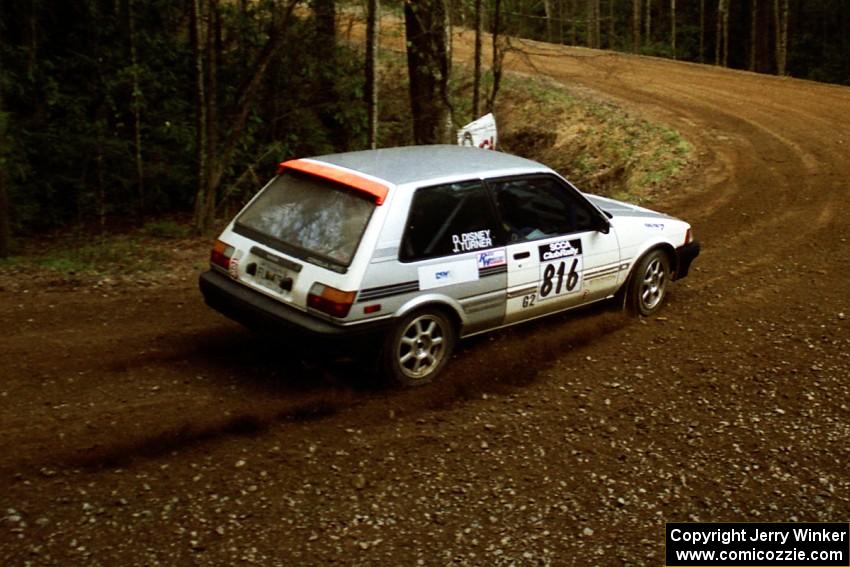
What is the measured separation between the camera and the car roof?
676 centimetres

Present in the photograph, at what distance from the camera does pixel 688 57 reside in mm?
39562

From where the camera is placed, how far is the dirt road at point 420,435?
4.89 metres

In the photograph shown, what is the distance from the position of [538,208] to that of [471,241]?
2.79ft

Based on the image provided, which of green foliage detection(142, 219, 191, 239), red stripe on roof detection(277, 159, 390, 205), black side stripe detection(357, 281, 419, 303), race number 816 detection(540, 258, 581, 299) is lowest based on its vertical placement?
green foliage detection(142, 219, 191, 239)

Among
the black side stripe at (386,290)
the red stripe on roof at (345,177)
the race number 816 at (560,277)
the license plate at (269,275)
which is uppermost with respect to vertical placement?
the red stripe on roof at (345,177)

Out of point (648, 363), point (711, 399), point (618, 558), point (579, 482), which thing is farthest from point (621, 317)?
point (618, 558)

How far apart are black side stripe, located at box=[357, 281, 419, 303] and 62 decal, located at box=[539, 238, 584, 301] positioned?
1379 mm

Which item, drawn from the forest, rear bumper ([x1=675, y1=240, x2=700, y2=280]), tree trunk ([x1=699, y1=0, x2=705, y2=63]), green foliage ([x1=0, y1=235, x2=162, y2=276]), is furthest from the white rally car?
tree trunk ([x1=699, y1=0, x2=705, y2=63])

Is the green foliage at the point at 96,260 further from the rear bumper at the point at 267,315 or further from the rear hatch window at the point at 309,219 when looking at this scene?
the rear hatch window at the point at 309,219

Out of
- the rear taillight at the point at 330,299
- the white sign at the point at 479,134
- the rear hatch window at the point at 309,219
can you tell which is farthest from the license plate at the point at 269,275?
the white sign at the point at 479,134

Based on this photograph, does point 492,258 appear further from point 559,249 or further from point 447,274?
point 559,249

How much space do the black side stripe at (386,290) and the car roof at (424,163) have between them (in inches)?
30.4

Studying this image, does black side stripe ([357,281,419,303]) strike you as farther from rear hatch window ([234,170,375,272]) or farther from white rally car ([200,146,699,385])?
rear hatch window ([234,170,375,272])

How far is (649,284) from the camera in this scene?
834 centimetres
